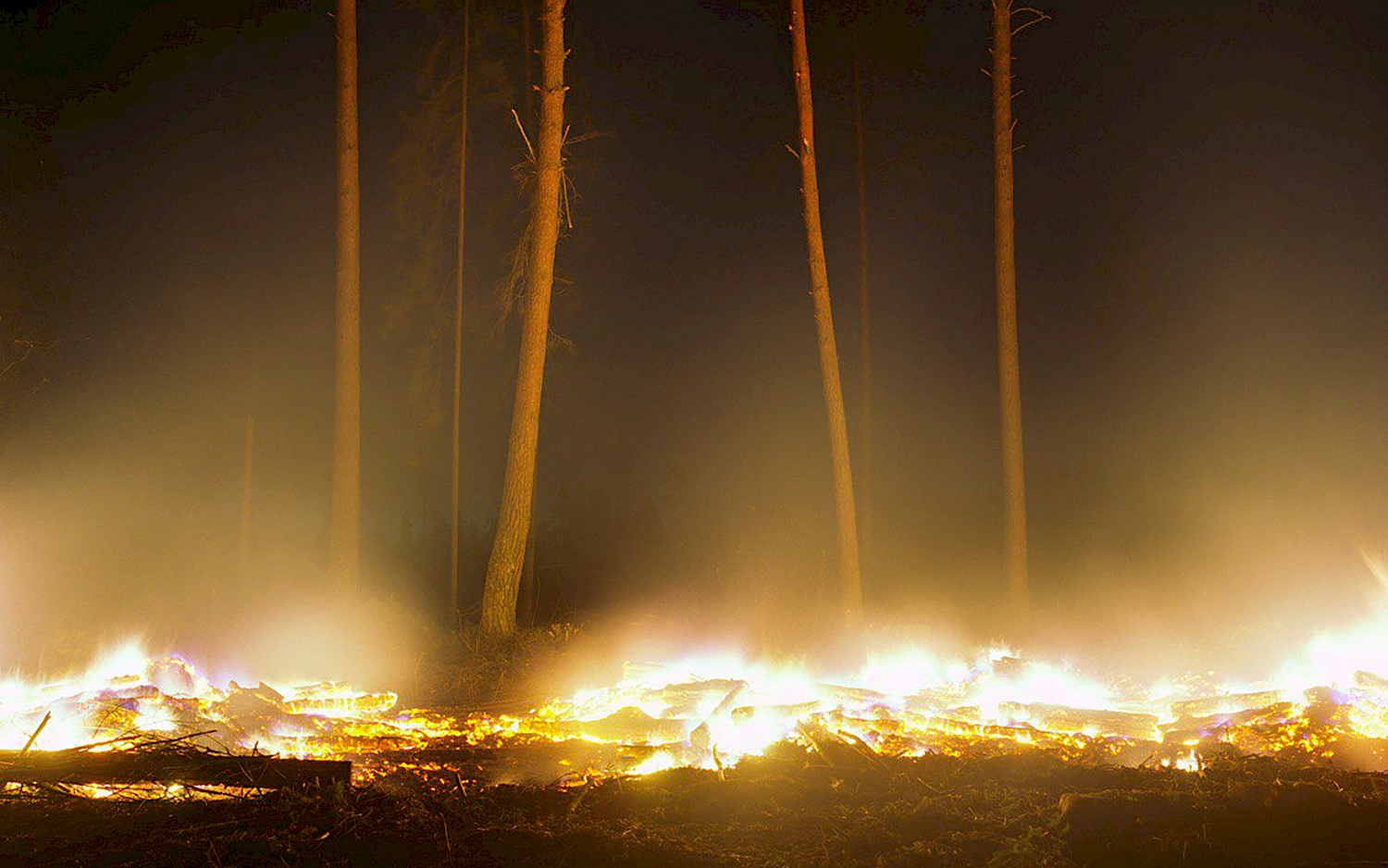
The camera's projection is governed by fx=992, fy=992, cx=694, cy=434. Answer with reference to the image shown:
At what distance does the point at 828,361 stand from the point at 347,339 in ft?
19.9

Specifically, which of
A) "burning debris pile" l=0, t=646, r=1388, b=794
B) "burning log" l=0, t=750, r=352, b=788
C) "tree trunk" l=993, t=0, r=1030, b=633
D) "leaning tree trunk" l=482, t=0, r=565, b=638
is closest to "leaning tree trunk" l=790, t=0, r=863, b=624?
"tree trunk" l=993, t=0, r=1030, b=633

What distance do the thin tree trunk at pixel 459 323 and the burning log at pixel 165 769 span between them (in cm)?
879

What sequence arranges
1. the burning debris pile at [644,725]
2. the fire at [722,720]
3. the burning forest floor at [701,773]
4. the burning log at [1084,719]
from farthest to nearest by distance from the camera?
the burning log at [1084,719] < the fire at [722,720] < the burning debris pile at [644,725] < the burning forest floor at [701,773]

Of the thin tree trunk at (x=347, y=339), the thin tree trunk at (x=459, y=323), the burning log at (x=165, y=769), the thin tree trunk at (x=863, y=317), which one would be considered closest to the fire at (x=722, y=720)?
the burning log at (x=165, y=769)

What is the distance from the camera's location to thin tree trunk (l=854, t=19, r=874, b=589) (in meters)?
17.5

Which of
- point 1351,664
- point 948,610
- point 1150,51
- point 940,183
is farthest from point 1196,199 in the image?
point 1351,664

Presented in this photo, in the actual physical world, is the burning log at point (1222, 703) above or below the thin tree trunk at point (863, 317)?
below

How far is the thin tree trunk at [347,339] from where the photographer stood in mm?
11938

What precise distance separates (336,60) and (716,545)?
9.45 meters

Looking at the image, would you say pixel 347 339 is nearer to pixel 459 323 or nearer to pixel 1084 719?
pixel 459 323

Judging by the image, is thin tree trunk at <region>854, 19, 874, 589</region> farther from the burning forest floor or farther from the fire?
the fire

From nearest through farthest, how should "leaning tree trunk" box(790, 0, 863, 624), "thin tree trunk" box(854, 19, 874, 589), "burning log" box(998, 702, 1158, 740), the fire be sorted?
the fire → "burning log" box(998, 702, 1158, 740) → "leaning tree trunk" box(790, 0, 863, 624) → "thin tree trunk" box(854, 19, 874, 589)

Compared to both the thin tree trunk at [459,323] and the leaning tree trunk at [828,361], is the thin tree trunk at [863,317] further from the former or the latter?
the thin tree trunk at [459,323]

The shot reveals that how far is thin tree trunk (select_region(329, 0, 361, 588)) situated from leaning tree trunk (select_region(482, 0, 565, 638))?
1.76 metres
